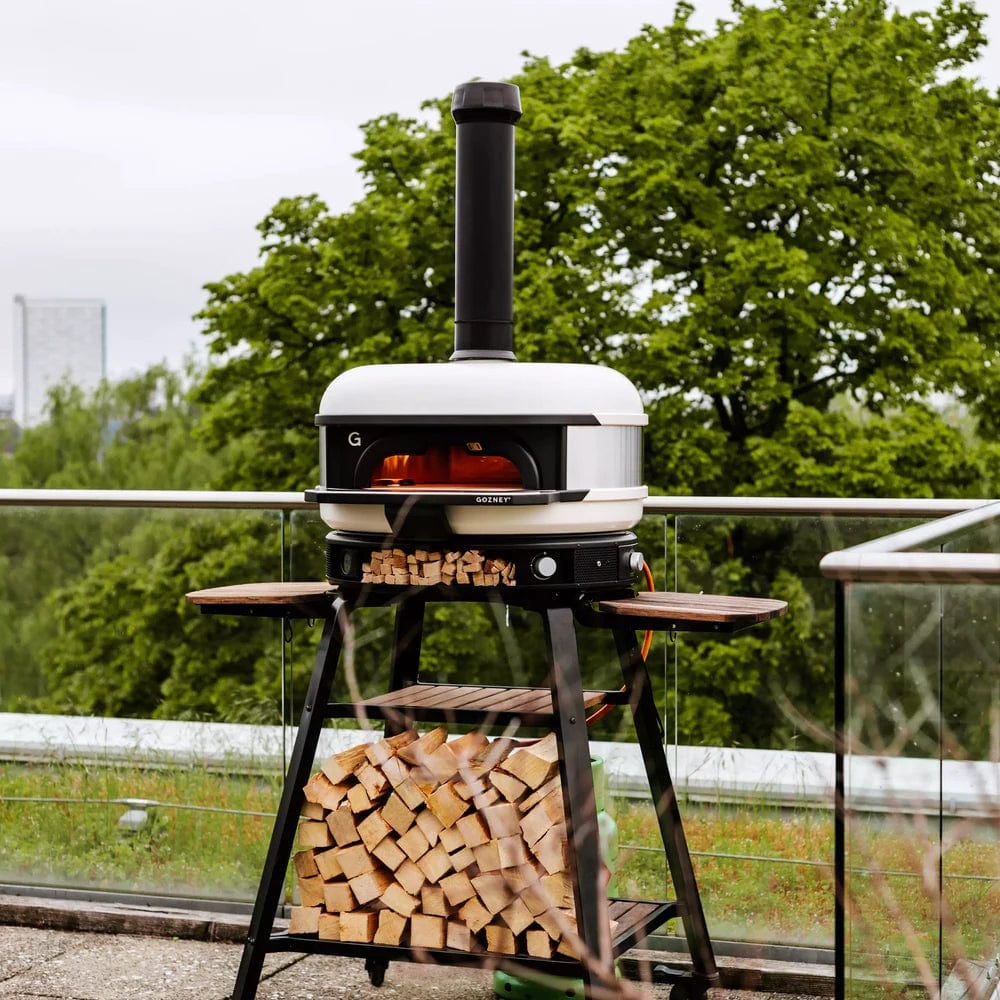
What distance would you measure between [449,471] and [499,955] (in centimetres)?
100

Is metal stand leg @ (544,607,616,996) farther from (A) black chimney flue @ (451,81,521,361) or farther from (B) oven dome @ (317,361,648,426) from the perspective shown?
(A) black chimney flue @ (451,81,521,361)

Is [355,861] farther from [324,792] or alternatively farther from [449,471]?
[449,471]

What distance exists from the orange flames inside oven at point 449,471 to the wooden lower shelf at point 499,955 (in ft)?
3.07

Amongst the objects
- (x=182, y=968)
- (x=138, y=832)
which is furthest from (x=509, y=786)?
(x=138, y=832)

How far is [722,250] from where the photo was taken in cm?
1653

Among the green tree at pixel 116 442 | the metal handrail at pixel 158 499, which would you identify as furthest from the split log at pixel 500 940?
the green tree at pixel 116 442

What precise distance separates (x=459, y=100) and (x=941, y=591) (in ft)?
5.40

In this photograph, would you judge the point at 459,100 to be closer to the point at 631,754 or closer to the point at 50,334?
the point at 631,754

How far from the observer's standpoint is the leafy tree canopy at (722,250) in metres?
15.9

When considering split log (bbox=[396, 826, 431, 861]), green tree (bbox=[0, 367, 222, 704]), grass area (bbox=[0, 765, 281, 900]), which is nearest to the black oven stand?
split log (bbox=[396, 826, 431, 861])

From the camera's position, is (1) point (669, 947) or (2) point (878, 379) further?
(2) point (878, 379)

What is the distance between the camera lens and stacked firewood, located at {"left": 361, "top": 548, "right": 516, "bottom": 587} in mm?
2912

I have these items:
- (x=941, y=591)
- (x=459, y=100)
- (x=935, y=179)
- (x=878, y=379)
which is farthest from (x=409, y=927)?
(x=935, y=179)

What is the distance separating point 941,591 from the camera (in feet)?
6.93
